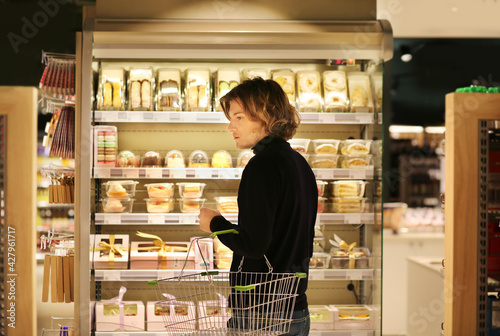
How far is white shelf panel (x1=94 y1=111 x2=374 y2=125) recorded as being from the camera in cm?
354

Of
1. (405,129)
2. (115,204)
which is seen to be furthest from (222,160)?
(405,129)

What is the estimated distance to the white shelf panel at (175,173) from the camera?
3549 mm

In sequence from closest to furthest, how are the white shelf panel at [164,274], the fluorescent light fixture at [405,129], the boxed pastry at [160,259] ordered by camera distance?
the white shelf panel at [164,274], the boxed pastry at [160,259], the fluorescent light fixture at [405,129]

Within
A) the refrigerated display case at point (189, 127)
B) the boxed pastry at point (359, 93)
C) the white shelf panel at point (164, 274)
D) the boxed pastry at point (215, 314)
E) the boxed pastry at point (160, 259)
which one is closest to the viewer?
the boxed pastry at point (215, 314)

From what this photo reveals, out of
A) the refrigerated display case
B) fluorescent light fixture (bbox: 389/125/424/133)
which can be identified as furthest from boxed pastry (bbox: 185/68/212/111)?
fluorescent light fixture (bbox: 389/125/424/133)

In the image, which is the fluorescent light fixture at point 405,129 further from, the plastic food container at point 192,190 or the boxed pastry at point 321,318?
the plastic food container at point 192,190

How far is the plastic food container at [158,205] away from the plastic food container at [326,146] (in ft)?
3.47

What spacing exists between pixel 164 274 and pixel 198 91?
1215mm

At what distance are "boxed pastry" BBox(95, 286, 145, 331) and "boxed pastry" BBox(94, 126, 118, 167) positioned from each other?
0.83 metres

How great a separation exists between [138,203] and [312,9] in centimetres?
174

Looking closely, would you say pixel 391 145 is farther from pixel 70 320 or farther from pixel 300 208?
pixel 300 208

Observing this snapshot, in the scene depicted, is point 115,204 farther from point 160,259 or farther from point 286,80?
point 286,80

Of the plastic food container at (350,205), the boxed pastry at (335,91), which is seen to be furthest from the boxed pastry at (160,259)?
the boxed pastry at (335,91)

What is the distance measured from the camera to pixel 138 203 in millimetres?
3891
